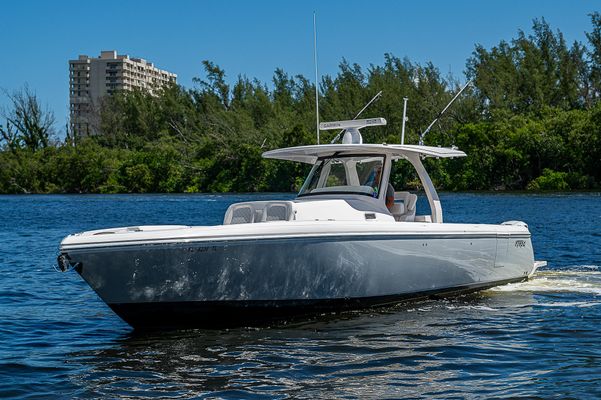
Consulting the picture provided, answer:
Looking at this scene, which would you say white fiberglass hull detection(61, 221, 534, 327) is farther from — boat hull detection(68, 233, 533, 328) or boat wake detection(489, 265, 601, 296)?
boat wake detection(489, 265, 601, 296)

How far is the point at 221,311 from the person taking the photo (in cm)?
1030

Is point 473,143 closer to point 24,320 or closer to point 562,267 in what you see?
point 562,267

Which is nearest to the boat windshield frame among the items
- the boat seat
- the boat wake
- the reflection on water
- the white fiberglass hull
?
the boat seat

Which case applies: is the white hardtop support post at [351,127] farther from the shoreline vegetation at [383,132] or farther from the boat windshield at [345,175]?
the shoreline vegetation at [383,132]

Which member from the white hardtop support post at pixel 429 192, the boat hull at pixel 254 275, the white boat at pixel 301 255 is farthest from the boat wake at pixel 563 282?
the boat hull at pixel 254 275

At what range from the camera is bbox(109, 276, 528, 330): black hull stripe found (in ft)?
33.1

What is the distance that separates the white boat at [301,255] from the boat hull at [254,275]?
0.01m

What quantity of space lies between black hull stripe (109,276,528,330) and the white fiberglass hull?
0.04 ft

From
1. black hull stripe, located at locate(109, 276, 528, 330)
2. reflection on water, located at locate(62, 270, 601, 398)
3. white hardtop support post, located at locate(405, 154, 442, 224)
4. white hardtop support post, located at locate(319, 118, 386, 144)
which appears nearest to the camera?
reflection on water, located at locate(62, 270, 601, 398)

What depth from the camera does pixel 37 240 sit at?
25938 mm

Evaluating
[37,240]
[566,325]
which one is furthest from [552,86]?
A: [566,325]

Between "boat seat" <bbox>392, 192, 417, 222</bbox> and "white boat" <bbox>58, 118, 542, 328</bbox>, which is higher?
"boat seat" <bbox>392, 192, 417, 222</bbox>

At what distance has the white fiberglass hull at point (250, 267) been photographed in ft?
31.8

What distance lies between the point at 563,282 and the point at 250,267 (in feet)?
23.7
